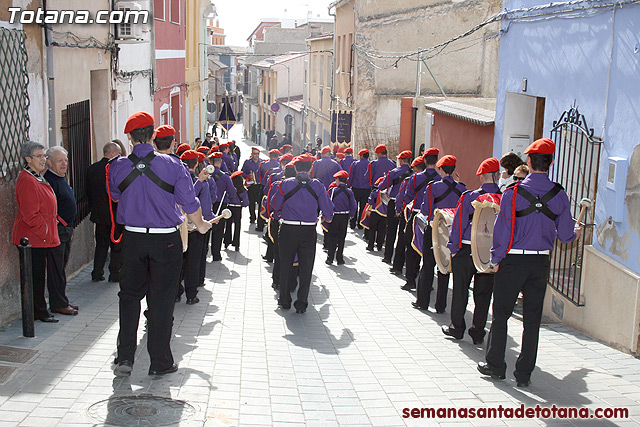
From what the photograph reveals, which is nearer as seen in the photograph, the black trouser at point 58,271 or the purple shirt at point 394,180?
the black trouser at point 58,271

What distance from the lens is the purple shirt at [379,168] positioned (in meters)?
14.4

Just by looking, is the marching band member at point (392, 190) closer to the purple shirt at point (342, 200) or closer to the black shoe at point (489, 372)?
the purple shirt at point (342, 200)

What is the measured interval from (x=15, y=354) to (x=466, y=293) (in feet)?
14.8

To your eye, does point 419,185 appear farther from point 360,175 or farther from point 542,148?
point 360,175

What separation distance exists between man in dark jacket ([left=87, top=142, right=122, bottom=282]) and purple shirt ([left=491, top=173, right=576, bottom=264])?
5.06 m

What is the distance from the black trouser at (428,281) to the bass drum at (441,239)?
330 mm

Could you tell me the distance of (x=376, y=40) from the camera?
25641 millimetres

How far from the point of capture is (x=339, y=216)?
12.8 m

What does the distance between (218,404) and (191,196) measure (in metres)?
1.61

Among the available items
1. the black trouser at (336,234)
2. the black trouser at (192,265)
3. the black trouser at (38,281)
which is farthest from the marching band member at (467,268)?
the black trouser at (336,234)

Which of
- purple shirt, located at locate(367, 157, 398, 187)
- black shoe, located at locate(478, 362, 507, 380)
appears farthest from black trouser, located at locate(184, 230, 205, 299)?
purple shirt, located at locate(367, 157, 398, 187)

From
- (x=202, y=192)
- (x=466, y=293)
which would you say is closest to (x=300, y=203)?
(x=202, y=192)

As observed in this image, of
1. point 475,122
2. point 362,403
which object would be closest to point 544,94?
point 475,122

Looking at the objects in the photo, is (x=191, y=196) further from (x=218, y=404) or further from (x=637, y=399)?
(x=637, y=399)
